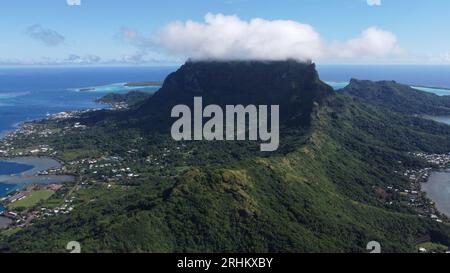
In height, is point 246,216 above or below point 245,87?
below

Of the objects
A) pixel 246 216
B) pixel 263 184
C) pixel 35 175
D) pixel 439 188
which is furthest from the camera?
pixel 35 175

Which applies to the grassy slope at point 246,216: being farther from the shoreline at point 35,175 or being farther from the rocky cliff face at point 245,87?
the rocky cliff face at point 245,87

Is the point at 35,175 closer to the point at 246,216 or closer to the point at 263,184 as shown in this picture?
the point at 263,184

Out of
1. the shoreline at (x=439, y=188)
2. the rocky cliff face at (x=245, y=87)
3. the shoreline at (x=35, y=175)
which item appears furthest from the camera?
the rocky cliff face at (x=245, y=87)

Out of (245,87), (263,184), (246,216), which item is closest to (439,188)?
(263,184)

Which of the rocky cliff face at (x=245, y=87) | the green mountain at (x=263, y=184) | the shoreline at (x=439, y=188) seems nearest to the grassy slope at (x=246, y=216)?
the green mountain at (x=263, y=184)

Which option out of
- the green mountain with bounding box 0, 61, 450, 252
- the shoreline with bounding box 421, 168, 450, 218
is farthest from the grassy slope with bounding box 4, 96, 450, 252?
the shoreline with bounding box 421, 168, 450, 218
